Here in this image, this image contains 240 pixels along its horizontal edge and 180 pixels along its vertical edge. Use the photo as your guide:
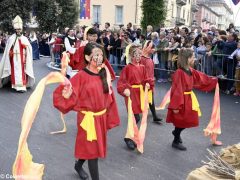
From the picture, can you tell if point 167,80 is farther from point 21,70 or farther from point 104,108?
point 104,108

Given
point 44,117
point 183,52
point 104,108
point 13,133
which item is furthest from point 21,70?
point 104,108

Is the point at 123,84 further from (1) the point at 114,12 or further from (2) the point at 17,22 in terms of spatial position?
(1) the point at 114,12

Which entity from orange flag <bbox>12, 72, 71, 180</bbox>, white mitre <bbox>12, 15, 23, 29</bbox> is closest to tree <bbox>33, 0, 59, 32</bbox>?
white mitre <bbox>12, 15, 23, 29</bbox>

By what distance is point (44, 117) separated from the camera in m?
7.94

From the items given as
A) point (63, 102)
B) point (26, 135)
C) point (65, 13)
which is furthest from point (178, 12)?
point (26, 135)

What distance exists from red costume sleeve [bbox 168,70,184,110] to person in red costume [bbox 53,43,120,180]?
1.64 m

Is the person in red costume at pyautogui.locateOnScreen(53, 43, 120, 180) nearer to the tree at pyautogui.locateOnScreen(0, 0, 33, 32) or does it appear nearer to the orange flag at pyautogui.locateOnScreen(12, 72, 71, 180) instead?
the orange flag at pyautogui.locateOnScreen(12, 72, 71, 180)

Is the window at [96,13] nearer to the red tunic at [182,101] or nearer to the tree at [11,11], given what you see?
the tree at [11,11]

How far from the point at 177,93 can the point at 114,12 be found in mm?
38075

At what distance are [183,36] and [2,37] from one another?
50.3 ft

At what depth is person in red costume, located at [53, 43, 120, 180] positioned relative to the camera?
436 centimetres

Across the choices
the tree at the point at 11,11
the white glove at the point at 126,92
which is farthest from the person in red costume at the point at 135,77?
the tree at the point at 11,11

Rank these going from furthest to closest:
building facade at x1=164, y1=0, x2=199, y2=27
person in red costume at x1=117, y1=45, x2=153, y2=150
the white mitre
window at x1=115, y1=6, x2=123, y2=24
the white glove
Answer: building facade at x1=164, y1=0, x2=199, y2=27
window at x1=115, y1=6, x2=123, y2=24
the white mitre
person in red costume at x1=117, y1=45, x2=153, y2=150
the white glove

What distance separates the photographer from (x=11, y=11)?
25969 millimetres
